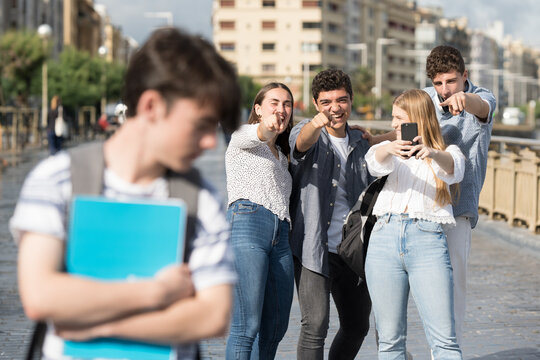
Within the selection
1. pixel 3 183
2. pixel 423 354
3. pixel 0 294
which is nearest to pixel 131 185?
pixel 423 354

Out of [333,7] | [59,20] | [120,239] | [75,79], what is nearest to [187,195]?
[120,239]

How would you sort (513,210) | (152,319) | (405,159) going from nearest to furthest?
1. (152,319)
2. (405,159)
3. (513,210)

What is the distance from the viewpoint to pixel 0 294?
8.85m

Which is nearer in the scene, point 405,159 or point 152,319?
point 152,319

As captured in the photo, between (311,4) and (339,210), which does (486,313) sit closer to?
(339,210)

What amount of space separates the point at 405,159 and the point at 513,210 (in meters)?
10.3

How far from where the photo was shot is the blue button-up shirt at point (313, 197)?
15.8 ft

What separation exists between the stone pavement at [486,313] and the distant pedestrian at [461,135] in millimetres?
1636

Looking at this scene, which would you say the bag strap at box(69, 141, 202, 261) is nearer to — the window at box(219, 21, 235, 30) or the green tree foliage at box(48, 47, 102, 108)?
the green tree foliage at box(48, 47, 102, 108)

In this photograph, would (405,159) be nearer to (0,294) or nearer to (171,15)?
(0,294)

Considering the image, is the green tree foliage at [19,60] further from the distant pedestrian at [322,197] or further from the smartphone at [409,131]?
the smartphone at [409,131]

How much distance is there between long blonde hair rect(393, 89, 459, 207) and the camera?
4.54m

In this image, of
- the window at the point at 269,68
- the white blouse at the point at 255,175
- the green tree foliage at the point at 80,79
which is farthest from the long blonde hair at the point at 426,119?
the window at the point at 269,68

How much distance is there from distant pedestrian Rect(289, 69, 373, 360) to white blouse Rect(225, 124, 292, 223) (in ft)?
0.46
